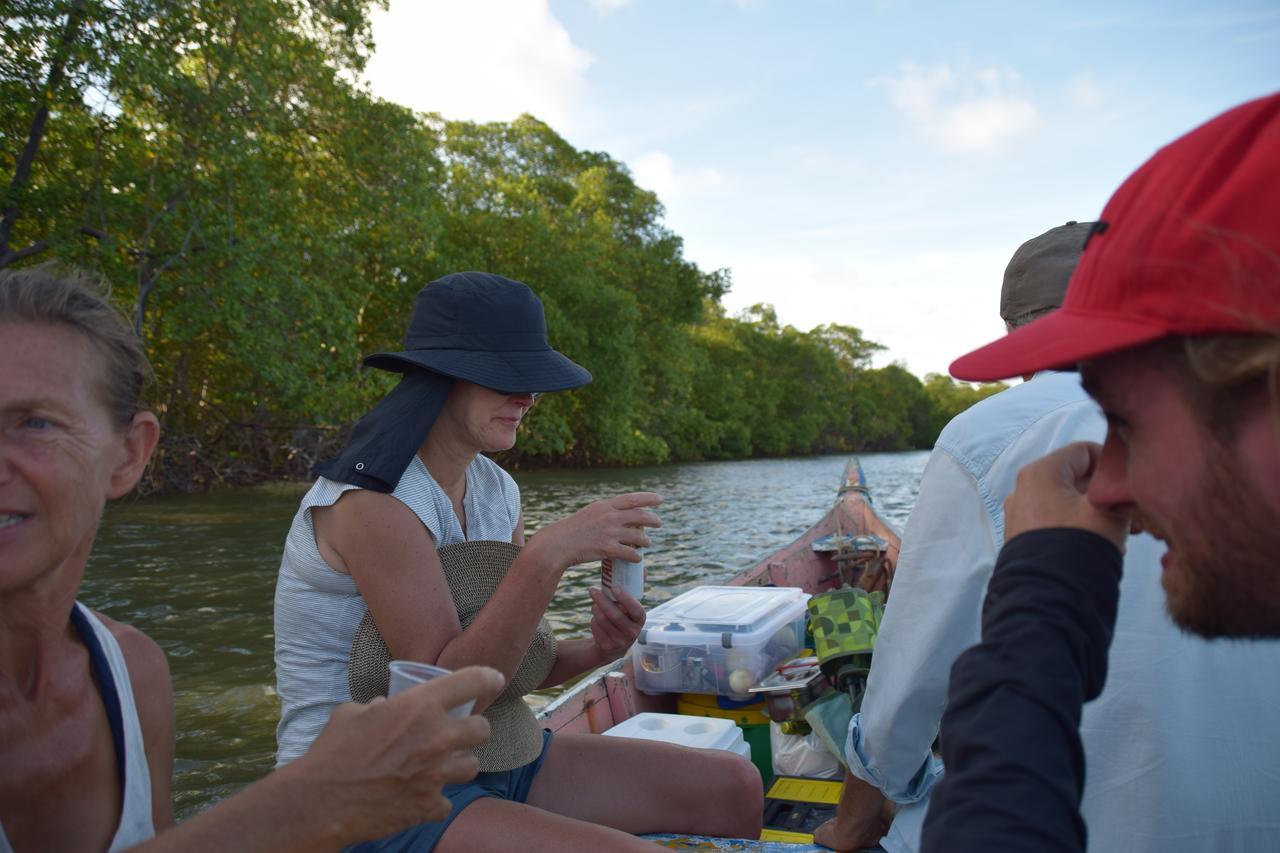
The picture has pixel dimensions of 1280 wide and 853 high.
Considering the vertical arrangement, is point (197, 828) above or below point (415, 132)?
below

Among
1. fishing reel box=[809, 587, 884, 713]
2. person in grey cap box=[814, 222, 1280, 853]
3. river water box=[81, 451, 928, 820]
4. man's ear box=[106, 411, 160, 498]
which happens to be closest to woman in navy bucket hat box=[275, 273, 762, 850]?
man's ear box=[106, 411, 160, 498]

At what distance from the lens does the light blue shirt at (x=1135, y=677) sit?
4.03ft

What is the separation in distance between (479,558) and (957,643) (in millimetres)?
1120

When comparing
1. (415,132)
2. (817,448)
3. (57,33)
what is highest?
(415,132)

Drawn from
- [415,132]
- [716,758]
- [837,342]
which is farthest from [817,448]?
[716,758]

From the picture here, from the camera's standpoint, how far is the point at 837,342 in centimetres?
8312

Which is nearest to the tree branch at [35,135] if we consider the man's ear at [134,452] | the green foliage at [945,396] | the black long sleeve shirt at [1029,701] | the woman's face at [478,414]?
the woman's face at [478,414]

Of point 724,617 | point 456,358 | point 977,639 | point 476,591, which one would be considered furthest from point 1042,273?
point 724,617

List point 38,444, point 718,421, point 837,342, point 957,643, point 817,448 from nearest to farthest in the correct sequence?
point 38,444
point 957,643
point 718,421
point 817,448
point 837,342

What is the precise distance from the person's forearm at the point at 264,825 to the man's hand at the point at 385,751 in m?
0.01

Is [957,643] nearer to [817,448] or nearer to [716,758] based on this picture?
[716,758]

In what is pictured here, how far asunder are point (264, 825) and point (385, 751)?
0.61ft

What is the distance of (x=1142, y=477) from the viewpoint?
90cm

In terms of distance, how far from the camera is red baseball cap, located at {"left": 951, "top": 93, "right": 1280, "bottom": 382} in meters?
0.73
